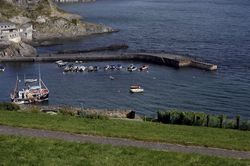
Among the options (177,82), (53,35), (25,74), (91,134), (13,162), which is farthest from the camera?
(53,35)

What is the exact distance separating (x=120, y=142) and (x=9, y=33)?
112 metres

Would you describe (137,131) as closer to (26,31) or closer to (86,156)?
(86,156)

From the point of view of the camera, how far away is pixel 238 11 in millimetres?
188500

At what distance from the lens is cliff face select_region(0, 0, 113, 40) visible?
468 ft

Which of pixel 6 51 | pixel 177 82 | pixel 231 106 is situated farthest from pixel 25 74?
pixel 231 106

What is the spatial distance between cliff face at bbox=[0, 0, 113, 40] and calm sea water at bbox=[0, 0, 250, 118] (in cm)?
827

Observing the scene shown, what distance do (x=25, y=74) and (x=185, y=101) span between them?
35.6m

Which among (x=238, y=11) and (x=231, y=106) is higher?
(x=238, y=11)

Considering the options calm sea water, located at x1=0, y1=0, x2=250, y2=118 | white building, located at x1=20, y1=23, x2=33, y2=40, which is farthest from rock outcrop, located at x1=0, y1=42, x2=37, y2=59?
white building, located at x1=20, y1=23, x2=33, y2=40

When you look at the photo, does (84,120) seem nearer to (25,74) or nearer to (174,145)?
(174,145)

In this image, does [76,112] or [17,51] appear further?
[17,51]

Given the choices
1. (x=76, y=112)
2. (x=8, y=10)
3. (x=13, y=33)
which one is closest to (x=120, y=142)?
(x=76, y=112)

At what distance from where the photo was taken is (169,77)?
8706 cm

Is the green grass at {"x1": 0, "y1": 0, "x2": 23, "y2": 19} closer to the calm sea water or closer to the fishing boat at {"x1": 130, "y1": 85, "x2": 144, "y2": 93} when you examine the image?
the calm sea water
